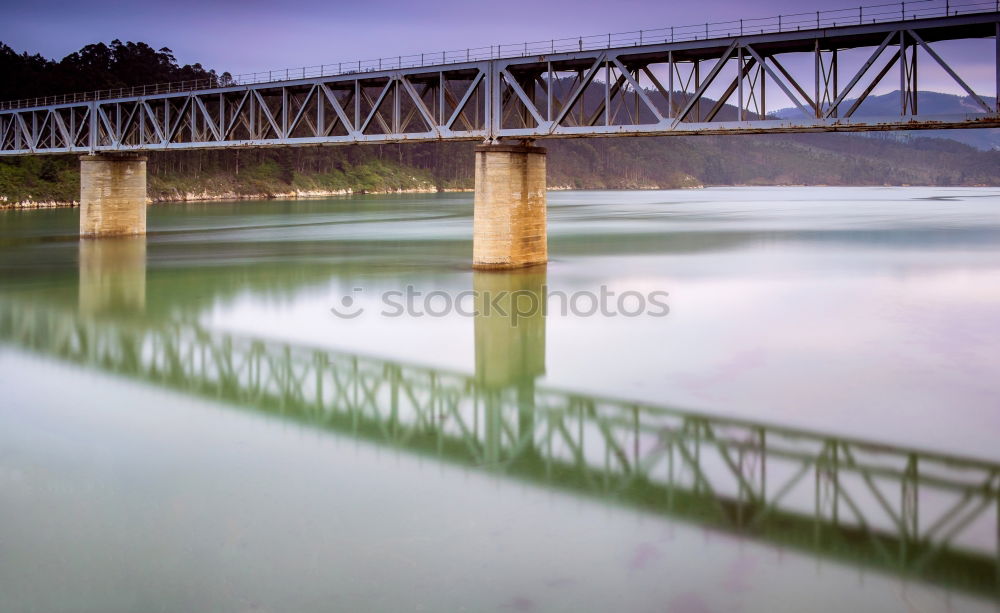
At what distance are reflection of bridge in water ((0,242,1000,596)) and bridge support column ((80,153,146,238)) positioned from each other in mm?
39281

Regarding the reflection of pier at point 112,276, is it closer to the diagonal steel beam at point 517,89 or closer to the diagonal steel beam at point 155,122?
the diagonal steel beam at point 155,122

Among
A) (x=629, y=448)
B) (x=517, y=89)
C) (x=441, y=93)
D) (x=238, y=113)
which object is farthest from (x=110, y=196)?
(x=629, y=448)

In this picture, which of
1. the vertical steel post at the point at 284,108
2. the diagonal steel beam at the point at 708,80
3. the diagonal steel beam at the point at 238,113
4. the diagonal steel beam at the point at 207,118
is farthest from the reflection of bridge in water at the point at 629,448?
the diagonal steel beam at the point at 207,118

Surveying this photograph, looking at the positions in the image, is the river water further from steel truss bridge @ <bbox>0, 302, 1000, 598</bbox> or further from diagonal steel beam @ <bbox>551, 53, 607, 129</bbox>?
diagonal steel beam @ <bbox>551, 53, 607, 129</bbox>

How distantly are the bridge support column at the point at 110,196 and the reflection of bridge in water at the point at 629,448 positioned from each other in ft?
129

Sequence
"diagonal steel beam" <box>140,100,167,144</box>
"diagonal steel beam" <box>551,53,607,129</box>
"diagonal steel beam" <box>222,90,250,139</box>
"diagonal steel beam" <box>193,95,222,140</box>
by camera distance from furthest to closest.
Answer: "diagonal steel beam" <box>140,100,167,144</box> → "diagonal steel beam" <box>193,95,222,140</box> → "diagonal steel beam" <box>222,90,250,139</box> → "diagonal steel beam" <box>551,53,607,129</box>

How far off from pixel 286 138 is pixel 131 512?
139 feet

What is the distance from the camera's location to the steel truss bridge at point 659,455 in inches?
480

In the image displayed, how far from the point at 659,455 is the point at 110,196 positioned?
5619 cm

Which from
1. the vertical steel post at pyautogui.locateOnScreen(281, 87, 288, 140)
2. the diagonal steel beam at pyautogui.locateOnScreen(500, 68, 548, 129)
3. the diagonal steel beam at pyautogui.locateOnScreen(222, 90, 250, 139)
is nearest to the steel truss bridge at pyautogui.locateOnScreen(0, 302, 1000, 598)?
the diagonal steel beam at pyautogui.locateOnScreen(500, 68, 548, 129)

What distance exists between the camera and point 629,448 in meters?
16.1

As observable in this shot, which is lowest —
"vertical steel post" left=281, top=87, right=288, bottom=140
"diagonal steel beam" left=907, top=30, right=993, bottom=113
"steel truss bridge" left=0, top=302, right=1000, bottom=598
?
"steel truss bridge" left=0, top=302, right=1000, bottom=598

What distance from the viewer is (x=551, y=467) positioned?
596 inches

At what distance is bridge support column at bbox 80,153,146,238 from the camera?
63.0 metres
